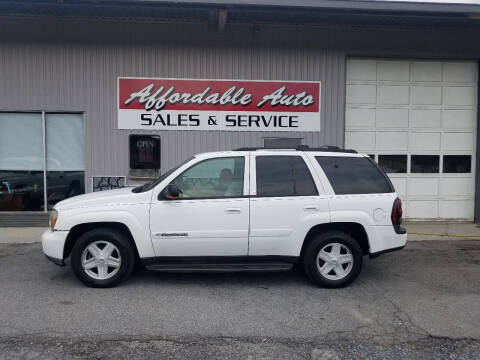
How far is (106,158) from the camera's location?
10.0m

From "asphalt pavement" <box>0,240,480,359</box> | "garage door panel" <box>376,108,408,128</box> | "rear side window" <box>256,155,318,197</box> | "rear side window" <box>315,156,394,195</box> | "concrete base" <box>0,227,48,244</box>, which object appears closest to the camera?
"asphalt pavement" <box>0,240,480,359</box>

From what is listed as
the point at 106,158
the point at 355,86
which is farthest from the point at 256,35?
the point at 106,158

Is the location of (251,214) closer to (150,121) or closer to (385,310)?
(385,310)

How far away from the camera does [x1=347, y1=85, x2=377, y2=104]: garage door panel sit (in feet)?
34.7

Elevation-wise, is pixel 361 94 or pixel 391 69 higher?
pixel 391 69

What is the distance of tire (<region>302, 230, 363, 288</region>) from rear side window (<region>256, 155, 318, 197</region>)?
64cm

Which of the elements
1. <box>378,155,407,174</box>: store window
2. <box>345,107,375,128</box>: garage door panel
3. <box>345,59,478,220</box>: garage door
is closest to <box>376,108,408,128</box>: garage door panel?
<box>345,59,478,220</box>: garage door

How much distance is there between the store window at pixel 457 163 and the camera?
35.4ft

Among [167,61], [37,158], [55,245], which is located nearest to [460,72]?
[167,61]

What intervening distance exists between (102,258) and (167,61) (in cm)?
573

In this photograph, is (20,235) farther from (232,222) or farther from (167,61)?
(232,222)

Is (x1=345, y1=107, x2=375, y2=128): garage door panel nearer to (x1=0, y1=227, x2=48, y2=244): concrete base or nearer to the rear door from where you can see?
the rear door

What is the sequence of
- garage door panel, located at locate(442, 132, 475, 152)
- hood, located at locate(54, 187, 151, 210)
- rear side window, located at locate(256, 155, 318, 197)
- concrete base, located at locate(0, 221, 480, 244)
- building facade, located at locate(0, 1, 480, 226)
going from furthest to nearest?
garage door panel, located at locate(442, 132, 475, 152), building facade, located at locate(0, 1, 480, 226), concrete base, located at locate(0, 221, 480, 244), rear side window, located at locate(256, 155, 318, 197), hood, located at locate(54, 187, 151, 210)

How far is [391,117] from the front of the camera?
10.6 metres
